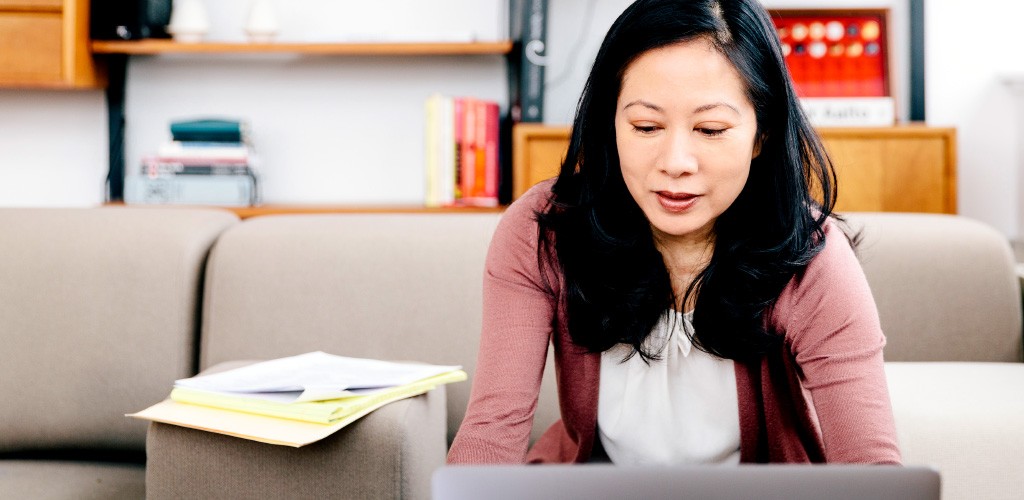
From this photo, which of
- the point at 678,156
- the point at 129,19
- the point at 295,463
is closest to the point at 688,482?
the point at 678,156

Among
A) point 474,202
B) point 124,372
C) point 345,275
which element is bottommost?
point 124,372

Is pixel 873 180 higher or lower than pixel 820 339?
higher

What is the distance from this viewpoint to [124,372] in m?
1.63

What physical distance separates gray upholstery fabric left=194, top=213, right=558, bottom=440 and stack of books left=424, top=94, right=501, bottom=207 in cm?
80

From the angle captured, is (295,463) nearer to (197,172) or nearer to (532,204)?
(532,204)

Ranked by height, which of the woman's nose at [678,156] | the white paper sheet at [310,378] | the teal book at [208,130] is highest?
the teal book at [208,130]

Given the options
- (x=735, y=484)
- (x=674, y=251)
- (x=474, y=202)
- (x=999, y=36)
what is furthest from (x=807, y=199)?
(x=999, y=36)

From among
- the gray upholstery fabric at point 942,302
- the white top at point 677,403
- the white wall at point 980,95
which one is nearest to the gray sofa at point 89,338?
the white top at point 677,403

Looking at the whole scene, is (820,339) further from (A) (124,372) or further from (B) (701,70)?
(A) (124,372)

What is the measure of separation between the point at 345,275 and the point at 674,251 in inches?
27.0

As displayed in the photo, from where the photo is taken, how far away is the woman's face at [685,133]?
100cm

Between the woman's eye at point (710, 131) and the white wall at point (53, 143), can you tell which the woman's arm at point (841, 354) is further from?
the white wall at point (53, 143)

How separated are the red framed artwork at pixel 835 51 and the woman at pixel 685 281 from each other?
4.84 feet

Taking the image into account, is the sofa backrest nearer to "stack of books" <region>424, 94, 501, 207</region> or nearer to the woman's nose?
"stack of books" <region>424, 94, 501, 207</region>
